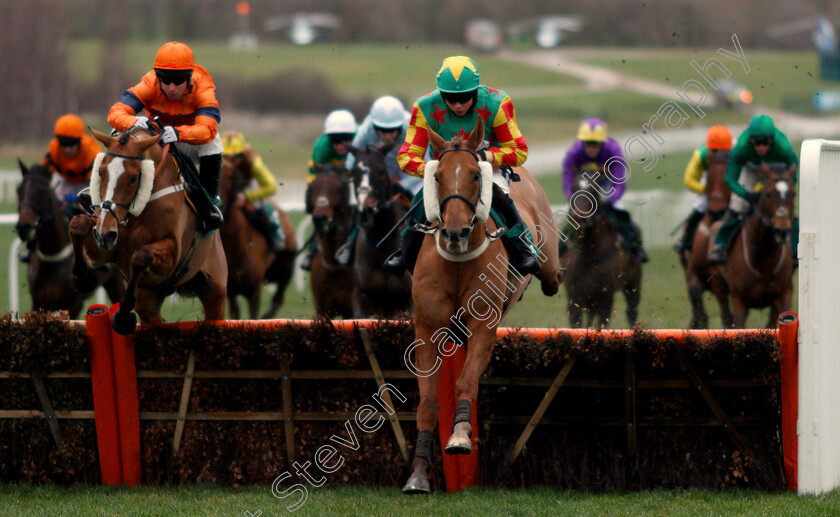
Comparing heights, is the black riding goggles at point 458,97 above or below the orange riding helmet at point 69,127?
below

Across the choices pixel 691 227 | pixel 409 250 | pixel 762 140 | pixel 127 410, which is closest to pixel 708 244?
pixel 691 227

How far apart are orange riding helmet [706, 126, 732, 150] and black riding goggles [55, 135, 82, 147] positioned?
5.98 meters

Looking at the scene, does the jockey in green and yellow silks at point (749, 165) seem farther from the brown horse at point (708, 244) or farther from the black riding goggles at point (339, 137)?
the black riding goggles at point (339, 137)

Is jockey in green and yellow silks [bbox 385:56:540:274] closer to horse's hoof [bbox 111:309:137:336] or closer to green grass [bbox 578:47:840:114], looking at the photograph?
horse's hoof [bbox 111:309:137:336]

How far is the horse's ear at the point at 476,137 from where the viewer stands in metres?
4.96

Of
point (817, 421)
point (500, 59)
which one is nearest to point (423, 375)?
point (817, 421)

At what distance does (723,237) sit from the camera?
9133mm

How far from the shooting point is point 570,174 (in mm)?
9984

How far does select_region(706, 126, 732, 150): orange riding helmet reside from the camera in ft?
34.4

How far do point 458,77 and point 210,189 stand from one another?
1.89 metres

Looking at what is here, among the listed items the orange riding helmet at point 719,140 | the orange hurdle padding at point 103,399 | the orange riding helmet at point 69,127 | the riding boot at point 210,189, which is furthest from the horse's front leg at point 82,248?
the orange riding helmet at point 719,140

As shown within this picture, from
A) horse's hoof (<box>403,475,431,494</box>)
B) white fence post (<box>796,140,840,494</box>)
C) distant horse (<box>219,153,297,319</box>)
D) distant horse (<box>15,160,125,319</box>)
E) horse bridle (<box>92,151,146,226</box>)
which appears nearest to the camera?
horse's hoof (<box>403,475,431,494</box>)

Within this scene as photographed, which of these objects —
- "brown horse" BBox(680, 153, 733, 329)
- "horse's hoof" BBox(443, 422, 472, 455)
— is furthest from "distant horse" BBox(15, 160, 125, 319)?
"brown horse" BBox(680, 153, 733, 329)

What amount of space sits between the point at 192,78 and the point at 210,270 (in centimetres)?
119
